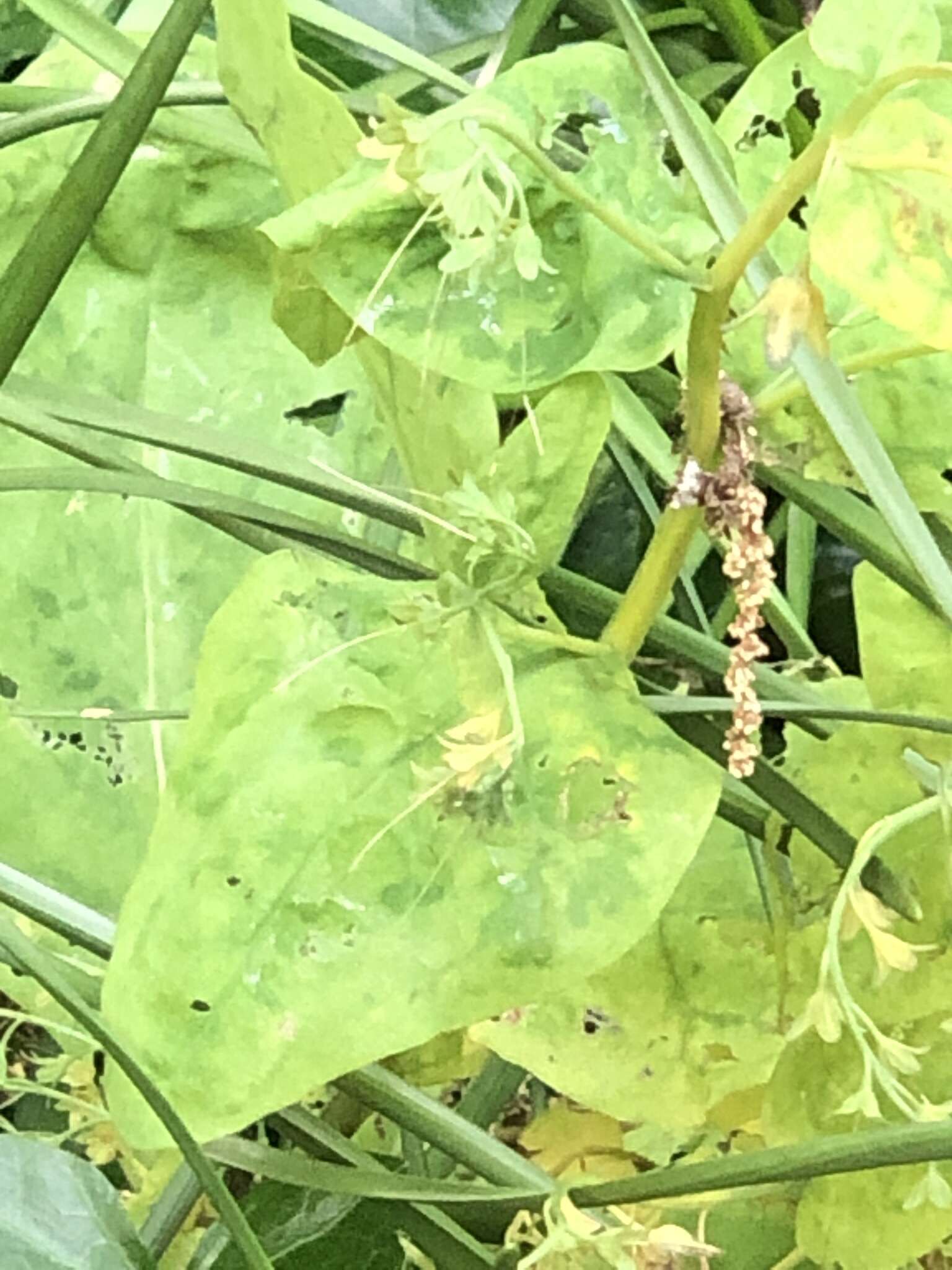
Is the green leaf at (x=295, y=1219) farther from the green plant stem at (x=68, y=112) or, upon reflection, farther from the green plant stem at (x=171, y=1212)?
the green plant stem at (x=68, y=112)

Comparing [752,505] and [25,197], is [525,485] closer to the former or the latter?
[752,505]

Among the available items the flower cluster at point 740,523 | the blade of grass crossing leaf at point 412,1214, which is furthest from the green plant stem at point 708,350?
the blade of grass crossing leaf at point 412,1214

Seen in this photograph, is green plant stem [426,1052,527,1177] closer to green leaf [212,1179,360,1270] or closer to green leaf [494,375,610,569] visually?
green leaf [212,1179,360,1270]

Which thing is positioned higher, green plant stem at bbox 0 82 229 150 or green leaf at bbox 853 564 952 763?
green plant stem at bbox 0 82 229 150

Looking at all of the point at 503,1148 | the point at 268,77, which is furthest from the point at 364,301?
the point at 503,1148

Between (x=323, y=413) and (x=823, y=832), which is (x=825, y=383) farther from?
(x=323, y=413)

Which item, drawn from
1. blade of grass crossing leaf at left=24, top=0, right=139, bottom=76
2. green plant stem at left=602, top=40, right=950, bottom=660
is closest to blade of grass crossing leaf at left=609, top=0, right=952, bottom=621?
green plant stem at left=602, top=40, right=950, bottom=660

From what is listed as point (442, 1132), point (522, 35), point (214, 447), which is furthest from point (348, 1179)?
point (522, 35)
